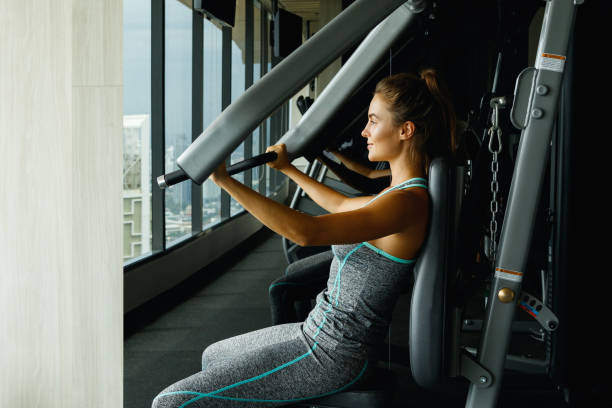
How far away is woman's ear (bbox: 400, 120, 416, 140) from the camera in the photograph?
1.39 meters

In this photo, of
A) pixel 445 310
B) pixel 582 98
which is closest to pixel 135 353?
pixel 445 310

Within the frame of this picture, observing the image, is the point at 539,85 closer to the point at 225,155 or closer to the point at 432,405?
the point at 225,155

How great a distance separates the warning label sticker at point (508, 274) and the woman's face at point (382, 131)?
1.32 feet

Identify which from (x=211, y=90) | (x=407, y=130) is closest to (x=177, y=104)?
(x=211, y=90)

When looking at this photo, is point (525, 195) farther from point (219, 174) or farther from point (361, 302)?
point (219, 174)

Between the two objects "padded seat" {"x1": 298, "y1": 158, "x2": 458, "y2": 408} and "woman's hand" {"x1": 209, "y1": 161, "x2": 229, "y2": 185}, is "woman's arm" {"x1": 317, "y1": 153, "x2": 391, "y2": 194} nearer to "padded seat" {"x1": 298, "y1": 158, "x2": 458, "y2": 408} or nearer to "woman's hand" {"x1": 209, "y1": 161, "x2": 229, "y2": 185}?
"padded seat" {"x1": 298, "y1": 158, "x2": 458, "y2": 408}

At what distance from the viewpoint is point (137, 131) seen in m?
3.93

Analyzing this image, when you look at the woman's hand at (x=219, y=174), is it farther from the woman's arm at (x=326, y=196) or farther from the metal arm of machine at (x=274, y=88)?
the woman's arm at (x=326, y=196)

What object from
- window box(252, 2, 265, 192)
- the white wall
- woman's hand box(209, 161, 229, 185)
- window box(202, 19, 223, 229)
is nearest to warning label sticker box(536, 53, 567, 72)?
woman's hand box(209, 161, 229, 185)

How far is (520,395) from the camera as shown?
2.22 m

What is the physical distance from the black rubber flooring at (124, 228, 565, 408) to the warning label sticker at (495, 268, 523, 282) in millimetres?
328

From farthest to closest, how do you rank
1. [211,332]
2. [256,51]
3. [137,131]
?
1. [256,51]
2. [137,131]
3. [211,332]

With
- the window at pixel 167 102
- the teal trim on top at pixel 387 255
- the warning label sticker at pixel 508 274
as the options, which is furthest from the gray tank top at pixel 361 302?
the window at pixel 167 102

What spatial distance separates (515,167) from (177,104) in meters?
4.04
